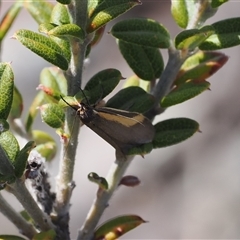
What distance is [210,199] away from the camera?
4418 millimetres

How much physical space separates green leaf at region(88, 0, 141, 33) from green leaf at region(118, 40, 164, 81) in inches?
12.4

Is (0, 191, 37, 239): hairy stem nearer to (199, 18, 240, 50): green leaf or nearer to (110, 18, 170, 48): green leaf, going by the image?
(110, 18, 170, 48): green leaf

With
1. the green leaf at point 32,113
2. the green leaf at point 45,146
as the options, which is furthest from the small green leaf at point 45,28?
the green leaf at point 32,113

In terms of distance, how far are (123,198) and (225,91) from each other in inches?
58.9

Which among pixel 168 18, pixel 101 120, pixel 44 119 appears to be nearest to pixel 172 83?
pixel 101 120

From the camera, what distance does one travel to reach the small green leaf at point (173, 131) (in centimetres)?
144

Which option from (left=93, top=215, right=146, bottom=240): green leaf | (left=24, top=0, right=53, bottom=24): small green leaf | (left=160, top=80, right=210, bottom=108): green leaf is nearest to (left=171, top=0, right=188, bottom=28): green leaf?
(left=160, top=80, right=210, bottom=108): green leaf

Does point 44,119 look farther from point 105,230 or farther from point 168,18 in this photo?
point 168,18

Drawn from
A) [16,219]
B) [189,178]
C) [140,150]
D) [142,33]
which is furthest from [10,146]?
[189,178]

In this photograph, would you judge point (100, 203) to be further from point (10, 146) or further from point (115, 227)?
point (10, 146)

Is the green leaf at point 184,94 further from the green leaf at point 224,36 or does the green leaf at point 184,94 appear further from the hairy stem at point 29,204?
the hairy stem at point 29,204

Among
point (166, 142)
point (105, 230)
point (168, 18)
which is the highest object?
point (168, 18)

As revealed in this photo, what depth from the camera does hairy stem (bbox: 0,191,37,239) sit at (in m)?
1.31

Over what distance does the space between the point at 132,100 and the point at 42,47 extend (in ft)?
1.09
